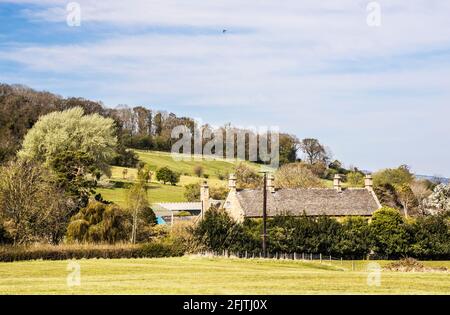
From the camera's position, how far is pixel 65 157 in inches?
2926

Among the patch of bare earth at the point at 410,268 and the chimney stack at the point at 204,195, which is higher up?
the chimney stack at the point at 204,195

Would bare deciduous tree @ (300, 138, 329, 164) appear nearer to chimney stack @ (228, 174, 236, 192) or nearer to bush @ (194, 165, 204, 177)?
bush @ (194, 165, 204, 177)

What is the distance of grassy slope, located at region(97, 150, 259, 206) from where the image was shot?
4058 inches

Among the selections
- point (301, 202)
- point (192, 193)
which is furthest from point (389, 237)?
point (192, 193)

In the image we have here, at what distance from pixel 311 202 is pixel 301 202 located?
1.06 metres

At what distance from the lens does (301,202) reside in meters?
73.0

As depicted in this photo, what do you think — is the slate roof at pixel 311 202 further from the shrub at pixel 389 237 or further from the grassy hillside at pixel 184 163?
the grassy hillside at pixel 184 163

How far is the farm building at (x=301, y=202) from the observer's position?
7119cm

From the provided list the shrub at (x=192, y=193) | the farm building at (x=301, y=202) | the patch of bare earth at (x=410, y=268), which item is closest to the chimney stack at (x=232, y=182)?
the farm building at (x=301, y=202)

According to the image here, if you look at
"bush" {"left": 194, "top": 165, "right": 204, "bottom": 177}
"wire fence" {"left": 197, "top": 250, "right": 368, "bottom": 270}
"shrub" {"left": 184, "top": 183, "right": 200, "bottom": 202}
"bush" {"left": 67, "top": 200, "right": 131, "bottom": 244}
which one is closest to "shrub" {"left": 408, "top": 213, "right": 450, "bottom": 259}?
"wire fence" {"left": 197, "top": 250, "right": 368, "bottom": 270}

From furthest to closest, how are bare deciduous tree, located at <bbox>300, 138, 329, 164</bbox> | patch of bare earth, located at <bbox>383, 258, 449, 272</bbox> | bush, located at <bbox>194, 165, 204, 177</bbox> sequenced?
1. bare deciduous tree, located at <bbox>300, 138, 329, 164</bbox>
2. bush, located at <bbox>194, 165, 204, 177</bbox>
3. patch of bare earth, located at <bbox>383, 258, 449, 272</bbox>

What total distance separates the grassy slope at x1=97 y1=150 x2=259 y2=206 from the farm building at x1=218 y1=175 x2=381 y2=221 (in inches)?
964
